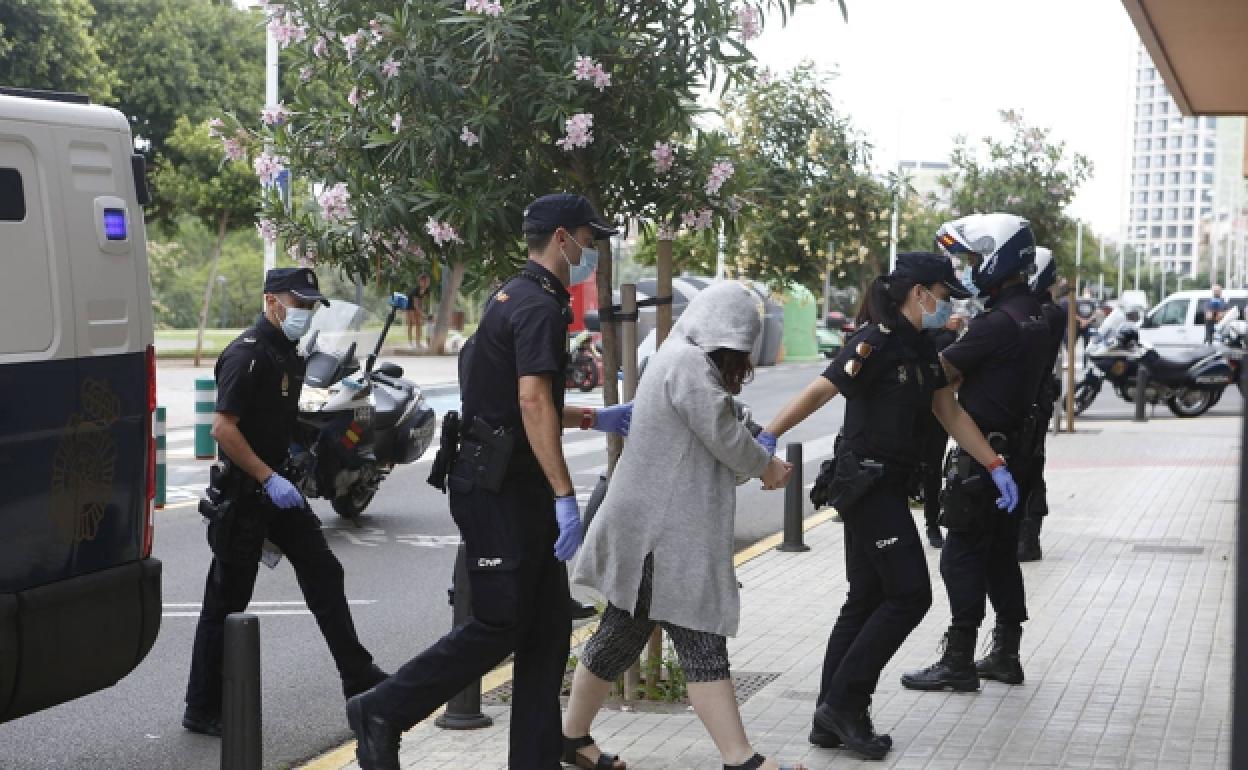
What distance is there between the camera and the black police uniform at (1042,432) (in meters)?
7.43

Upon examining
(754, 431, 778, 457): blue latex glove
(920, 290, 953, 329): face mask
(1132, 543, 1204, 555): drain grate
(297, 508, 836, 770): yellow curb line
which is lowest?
(1132, 543, 1204, 555): drain grate

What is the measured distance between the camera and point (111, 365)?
5320mm

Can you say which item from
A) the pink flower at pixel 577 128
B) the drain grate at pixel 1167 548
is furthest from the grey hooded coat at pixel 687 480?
the drain grate at pixel 1167 548

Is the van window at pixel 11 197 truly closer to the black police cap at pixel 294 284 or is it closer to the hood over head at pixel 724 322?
the black police cap at pixel 294 284

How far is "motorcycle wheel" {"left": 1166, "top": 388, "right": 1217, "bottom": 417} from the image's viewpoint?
26.7 meters

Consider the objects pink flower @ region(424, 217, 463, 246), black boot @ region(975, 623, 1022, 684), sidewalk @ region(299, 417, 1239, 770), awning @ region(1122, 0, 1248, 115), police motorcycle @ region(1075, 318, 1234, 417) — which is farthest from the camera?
police motorcycle @ region(1075, 318, 1234, 417)

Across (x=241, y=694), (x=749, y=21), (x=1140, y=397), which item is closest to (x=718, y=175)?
(x=749, y=21)

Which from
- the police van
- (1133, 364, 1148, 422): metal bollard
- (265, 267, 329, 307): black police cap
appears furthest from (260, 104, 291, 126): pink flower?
(1133, 364, 1148, 422): metal bollard

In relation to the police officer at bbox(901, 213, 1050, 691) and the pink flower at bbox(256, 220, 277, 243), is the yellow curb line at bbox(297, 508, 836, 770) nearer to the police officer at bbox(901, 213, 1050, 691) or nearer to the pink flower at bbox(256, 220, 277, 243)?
the police officer at bbox(901, 213, 1050, 691)

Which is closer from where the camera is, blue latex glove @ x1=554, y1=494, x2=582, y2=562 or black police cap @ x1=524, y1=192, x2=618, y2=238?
blue latex glove @ x1=554, y1=494, x2=582, y2=562

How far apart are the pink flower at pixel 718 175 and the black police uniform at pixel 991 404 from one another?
4.11 feet

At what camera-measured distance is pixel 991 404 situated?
23.4 feet

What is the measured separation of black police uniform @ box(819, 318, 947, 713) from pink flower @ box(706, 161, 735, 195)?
37.0 inches

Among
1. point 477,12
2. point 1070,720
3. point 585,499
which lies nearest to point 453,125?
point 477,12
